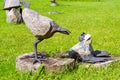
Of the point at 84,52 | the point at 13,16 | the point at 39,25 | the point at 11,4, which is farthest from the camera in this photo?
the point at 11,4

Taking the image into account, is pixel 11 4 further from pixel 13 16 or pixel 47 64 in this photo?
pixel 47 64

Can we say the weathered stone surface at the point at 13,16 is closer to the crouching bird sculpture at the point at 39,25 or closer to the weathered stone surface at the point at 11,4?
the weathered stone surface at the point at 11,4

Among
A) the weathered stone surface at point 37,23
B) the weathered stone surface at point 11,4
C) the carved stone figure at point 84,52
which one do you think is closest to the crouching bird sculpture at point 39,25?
the weathered stone surface at point 37,23

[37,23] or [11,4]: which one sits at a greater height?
[37,23]

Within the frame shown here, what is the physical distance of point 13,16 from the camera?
17812 mm

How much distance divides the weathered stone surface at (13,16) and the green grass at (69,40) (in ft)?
1.24

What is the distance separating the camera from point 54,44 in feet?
41.4

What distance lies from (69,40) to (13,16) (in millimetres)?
5504

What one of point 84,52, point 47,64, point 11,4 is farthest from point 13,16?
point 47,64

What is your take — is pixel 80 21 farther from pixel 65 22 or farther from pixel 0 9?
pixel 0 9

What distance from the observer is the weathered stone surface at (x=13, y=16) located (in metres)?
17.8

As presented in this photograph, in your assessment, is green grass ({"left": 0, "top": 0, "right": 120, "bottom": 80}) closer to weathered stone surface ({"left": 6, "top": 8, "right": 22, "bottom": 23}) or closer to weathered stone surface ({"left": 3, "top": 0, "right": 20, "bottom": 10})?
weathered stone surface ({"left": 6, "top": 8, "right": 22, "bottom": 23})

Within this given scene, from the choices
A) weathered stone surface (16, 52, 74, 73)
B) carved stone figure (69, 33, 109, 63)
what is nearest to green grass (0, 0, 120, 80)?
weathered stone surface (16, 52, 74, 73)

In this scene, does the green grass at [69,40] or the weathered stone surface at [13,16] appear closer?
the green grass at [69,40]
